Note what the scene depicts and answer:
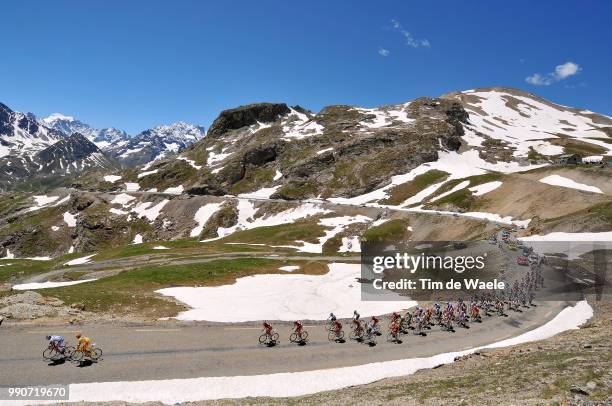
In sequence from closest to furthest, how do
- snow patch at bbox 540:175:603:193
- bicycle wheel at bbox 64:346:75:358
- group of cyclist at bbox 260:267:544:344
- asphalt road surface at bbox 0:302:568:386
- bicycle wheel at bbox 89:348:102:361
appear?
1. asphalt road surface at bbox 0:302:568:386
2. bicycle wheel at bbox 64:346:75:358
3. bicycle wheel at bbox 89:348:102:361
4. group of cyclist at bbox 260:267:544:344
5. snow patch at bbox 540:175:603:193

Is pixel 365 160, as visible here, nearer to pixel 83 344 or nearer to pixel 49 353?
pixel 83 344

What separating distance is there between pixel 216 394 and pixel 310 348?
10389 mm

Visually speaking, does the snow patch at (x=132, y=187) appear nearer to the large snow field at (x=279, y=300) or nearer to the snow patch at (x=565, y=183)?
the large snow field at (x=279, y=300)

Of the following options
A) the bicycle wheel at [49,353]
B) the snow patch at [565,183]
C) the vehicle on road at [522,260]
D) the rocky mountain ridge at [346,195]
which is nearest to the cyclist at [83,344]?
the bicycle wheel at [49,353]

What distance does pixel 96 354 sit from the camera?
87.6 feet

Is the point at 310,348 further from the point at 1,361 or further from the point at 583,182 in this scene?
the point at 583,182

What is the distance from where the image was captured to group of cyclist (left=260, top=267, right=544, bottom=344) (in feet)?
115

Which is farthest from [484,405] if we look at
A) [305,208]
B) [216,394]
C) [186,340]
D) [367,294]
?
[305,208]

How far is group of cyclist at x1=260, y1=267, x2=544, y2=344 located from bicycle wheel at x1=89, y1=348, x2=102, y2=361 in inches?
449

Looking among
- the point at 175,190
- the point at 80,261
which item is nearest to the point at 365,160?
the point at 175,190

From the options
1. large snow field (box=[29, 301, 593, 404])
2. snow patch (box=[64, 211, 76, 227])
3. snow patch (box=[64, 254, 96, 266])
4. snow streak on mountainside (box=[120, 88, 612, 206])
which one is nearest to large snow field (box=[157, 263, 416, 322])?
large snow field (box=[29, 301, 593, 404])

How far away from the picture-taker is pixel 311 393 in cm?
2459

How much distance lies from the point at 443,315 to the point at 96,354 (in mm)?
30272

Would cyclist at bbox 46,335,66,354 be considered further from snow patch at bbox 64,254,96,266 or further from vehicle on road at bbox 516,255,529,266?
snow patch at bbox 64,254,96,266
